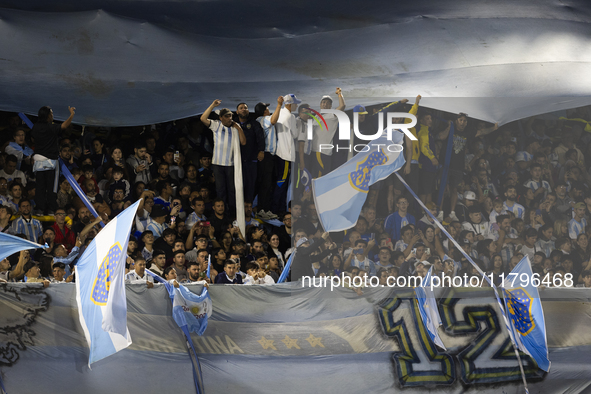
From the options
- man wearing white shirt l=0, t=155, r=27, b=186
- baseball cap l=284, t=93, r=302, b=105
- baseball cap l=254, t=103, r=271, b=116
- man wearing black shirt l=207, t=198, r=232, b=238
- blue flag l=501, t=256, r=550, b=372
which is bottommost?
blue flag l=501, t=256, r=550, b=372

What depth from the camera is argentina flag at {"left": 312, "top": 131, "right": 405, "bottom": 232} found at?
8.11 m

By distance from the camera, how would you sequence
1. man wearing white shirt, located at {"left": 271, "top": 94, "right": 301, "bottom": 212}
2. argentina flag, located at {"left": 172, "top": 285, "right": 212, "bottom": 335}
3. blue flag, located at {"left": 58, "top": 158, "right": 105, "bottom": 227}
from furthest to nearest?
man wearing white shirt, located at {"left": 271, "top": 94, "right": 301, "bottom": 212}
blue flag, located at {"left": 58, "top": 158, "right": 105, "bottom": 227}
argentina flag, located at {"left": 172, "top": 285, "right": 212, "bottom": 335}

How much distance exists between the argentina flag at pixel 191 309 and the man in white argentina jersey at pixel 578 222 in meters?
4.11

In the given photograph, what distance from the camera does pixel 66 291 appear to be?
23.9 ft

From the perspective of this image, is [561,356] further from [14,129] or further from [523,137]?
[14,129]

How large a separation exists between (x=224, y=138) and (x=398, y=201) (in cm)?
261

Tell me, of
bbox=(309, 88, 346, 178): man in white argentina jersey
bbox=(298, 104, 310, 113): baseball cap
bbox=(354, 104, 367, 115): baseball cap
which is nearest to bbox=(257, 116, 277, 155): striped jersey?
bbox=(298, 104, 310, 113): baseball cap

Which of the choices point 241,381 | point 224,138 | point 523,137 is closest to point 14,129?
point 224,138

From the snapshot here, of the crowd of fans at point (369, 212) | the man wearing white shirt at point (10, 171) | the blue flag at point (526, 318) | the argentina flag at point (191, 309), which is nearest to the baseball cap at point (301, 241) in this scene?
the crowd of fans at point (369, 212)

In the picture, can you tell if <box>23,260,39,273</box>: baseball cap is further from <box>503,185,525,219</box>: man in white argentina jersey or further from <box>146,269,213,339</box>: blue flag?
<box>503,185,525,219</box>: man in white argentina jersey

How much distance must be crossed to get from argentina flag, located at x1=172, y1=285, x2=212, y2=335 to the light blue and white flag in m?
2.22

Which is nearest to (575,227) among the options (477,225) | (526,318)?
(477,225)

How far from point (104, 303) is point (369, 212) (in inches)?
119

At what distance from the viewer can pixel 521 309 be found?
25.3 ft
